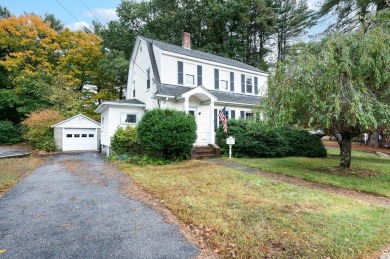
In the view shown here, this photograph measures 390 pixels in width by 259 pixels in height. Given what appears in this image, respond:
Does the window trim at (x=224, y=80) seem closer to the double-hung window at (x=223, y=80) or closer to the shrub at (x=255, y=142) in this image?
the double-hung window at (x=223, y=80)

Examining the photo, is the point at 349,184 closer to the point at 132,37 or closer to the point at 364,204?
the point at 364,204

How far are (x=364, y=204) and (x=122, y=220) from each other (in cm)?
536

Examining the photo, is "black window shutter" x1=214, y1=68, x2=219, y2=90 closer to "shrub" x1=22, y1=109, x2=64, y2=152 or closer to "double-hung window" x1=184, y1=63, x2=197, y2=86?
"double-hung window" x1=184, y1=63, x2=197, y2=86

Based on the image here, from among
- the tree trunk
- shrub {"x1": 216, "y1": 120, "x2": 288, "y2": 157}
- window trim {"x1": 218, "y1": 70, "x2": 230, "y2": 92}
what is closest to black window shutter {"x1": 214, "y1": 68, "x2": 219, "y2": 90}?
window trim {"x1": 218, "y1": 70, "x2": 230, "y2": 92}

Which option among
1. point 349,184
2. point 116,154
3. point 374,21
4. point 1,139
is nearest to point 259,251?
point 349,184

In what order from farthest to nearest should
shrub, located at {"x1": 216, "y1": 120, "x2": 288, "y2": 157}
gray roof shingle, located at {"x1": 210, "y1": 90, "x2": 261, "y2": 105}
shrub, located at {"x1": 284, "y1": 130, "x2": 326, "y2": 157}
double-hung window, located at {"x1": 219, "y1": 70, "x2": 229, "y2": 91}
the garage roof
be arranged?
the garage roof, double-hung window, located at {"x1": 219, "y1": 70, "x2": 229, "y2": 91}, gray roof shingle, located at {"x1": 210, "y1": 90, "x2": 261, "y2": 105}, shrub, located at {"x1": 284, "y1": 130, "x2": 326, "y2": 157}, shrub, located at {"x1": 216, "y1": 120, "x2": 288, "y2": 157}

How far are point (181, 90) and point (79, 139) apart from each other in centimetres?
1045

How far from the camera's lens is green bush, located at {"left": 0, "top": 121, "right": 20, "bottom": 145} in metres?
21.9

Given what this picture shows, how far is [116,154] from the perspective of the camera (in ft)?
40.4

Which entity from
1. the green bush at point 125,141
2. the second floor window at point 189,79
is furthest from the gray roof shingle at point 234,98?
the green bush at point 125,141

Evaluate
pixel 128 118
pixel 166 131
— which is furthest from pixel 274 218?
pixel 128 118

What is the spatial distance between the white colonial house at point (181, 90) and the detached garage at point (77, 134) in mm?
4032

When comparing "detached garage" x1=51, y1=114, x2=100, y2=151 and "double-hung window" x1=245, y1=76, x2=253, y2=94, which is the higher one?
"double-hung window" x1=245, y1=76, x2=253, y2=94

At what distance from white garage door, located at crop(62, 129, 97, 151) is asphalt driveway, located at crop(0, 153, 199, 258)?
1246 cm
